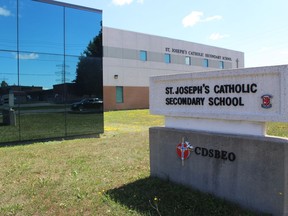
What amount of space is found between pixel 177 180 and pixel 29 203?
244 centimetres

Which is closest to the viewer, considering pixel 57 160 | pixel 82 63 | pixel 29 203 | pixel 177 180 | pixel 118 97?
pixel 29 203

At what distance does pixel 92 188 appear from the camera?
206 inches

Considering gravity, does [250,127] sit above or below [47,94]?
below

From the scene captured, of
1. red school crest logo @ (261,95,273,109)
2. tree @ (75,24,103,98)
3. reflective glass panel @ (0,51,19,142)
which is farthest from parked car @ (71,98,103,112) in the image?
red school crest logo @ (261,95,273,109)

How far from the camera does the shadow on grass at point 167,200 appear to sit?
13.3 ft

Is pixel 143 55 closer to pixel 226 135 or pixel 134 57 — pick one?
pixel 134 57

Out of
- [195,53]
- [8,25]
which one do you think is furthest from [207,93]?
[195,53]

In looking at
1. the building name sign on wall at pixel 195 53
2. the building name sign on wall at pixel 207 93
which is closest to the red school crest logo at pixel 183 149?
the building name sign on wall at pixel 207 93

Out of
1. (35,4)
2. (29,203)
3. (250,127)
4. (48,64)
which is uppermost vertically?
(35,4)

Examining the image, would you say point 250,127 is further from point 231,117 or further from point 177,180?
point 177,180

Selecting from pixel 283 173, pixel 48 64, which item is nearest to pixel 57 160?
pixel 48 64

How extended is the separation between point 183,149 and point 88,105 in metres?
7.68

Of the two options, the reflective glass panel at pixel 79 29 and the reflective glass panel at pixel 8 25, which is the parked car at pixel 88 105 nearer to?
the reflective glass panel at pixel 79 29

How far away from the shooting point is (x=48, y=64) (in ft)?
36.2
